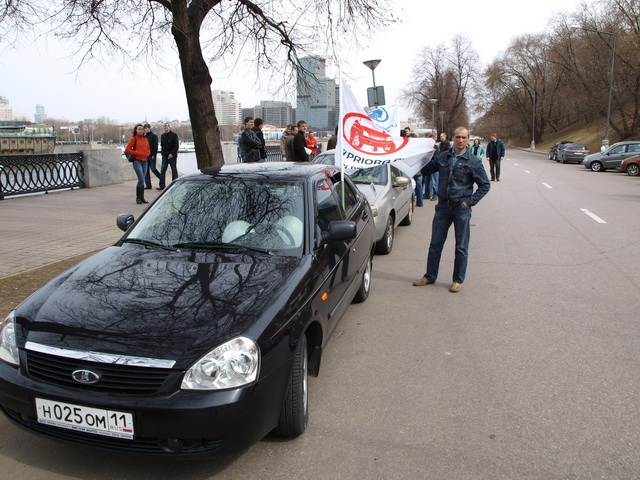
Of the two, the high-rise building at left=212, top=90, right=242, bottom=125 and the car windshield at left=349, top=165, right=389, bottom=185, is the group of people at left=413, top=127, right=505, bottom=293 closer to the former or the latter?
the car windshield at left=349, top=165, right=389, bottom=185

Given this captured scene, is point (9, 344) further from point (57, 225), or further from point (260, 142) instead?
point (260, 142)

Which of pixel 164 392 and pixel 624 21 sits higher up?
pixel 624 21

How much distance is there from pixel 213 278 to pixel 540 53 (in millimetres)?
85152

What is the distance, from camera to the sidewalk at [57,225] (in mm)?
7547

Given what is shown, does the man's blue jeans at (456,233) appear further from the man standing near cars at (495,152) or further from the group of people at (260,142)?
the man standing near cars at (495,152)

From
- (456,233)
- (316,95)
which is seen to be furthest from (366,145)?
(316,95)

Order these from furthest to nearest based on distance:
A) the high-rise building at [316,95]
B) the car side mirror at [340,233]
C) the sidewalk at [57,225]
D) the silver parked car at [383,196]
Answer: the high-rise building at [316,95], the silver parked car at [383,196], the sidewalk at [57,225], the car side mirror at [340,233]

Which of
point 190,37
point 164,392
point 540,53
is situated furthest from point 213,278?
point 540,53

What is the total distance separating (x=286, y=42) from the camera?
40.4ft

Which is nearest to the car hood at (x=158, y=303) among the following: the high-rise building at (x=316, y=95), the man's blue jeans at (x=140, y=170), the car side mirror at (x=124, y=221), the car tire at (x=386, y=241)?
the car side mirror at (x=124, y=221)

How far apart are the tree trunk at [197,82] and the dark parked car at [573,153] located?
35.3m

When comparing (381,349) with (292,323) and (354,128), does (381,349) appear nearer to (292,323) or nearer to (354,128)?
(292,323)

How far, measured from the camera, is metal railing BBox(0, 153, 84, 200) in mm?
13695

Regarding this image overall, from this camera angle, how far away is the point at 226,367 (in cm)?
273
